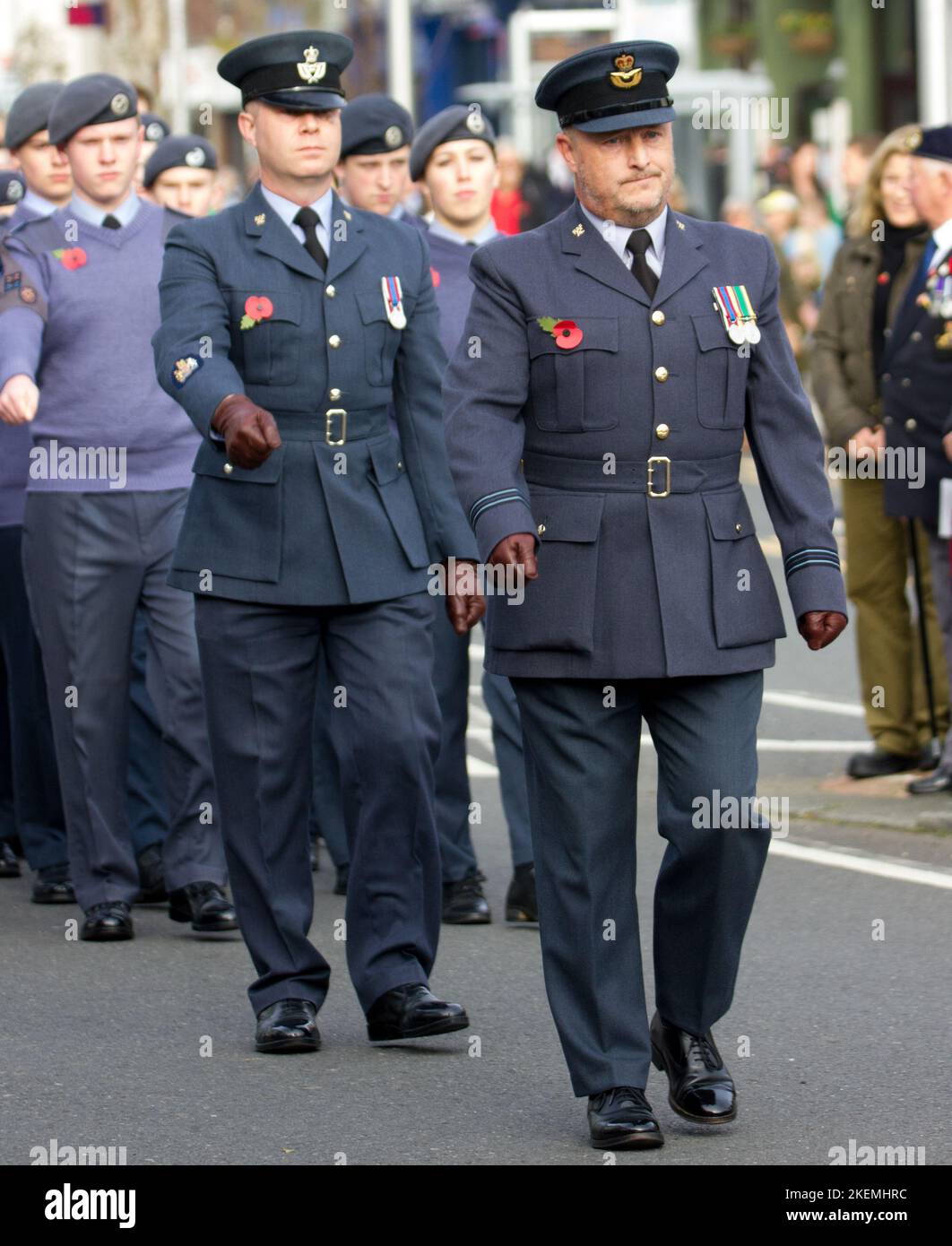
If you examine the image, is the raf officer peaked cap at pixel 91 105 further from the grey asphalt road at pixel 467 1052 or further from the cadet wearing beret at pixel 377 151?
the grey asphalt road at pixel 467 1052

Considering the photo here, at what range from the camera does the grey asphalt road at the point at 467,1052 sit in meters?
5.64

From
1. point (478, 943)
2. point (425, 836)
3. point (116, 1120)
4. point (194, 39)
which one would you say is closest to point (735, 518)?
point (425, 836)

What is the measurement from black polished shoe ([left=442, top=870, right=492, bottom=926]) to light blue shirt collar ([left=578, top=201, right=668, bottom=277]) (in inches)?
111

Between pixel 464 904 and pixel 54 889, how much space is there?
133 centimetres

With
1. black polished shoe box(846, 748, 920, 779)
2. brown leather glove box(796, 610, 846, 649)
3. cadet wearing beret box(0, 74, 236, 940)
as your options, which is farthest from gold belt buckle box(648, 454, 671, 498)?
black polished shoe box(846, 748, 920, 779)

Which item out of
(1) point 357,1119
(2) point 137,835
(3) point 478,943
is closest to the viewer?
(1) point 357,1119

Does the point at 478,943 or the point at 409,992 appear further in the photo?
the point at 478,943

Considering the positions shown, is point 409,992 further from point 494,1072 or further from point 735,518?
point 735,518

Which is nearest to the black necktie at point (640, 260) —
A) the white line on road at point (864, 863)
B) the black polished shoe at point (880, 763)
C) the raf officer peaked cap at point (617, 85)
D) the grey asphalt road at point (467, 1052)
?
the raf officer peaked cap at point (617, 85)

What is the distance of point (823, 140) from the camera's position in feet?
104

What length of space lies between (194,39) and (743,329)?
7034cm

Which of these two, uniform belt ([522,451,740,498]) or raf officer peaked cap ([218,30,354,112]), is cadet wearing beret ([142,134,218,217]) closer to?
raf officer peaked cap ([218,30,354,112])

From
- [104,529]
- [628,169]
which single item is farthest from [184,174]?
[628,169]

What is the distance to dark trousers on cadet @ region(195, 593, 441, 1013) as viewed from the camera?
6504 millimetres
